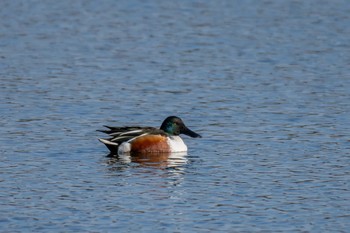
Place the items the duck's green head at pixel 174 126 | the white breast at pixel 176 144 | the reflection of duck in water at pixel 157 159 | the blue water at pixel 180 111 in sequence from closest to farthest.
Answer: the blue water at pixel 180 111, the reflection of duck in water at pixel 157 159, the white breast at pixel 176 144, the duck's green head at pixel 174 126

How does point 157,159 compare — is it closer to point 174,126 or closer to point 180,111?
point 174,126

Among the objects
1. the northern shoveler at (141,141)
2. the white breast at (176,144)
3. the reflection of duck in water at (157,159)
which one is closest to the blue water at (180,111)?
the reflection of duck in water at (157,159)

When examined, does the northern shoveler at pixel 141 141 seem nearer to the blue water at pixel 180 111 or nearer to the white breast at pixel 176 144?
the white breast at pixel 176 144

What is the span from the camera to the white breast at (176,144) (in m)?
16.9

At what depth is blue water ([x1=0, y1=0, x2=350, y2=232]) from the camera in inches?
499

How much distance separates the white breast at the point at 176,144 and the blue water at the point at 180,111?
0.17m

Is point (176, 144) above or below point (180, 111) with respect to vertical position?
below

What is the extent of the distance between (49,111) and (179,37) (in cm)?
935

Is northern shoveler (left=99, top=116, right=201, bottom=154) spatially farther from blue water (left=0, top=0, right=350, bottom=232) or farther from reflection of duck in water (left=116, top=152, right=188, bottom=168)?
blue water (left=0, top=0, right=350, bottom=232)

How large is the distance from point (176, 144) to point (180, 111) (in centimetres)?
285

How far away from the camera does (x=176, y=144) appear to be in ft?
55.5

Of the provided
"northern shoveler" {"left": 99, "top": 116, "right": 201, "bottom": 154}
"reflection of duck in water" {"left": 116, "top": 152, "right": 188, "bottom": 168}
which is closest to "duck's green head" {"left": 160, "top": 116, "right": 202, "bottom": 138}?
"northern shoveler" {"left": 99, "top": 116, "right": 201, "bottom": 154}

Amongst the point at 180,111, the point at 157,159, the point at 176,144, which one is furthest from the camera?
the point at 180,111

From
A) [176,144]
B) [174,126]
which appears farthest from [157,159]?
[174,126]
